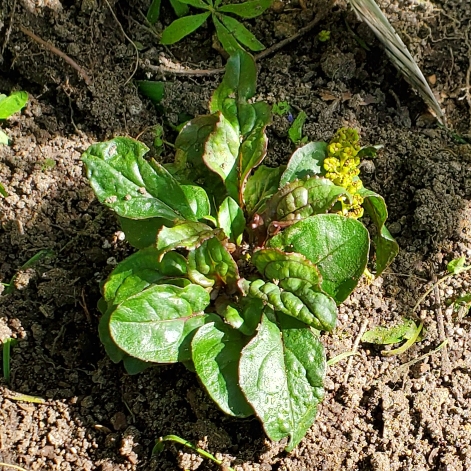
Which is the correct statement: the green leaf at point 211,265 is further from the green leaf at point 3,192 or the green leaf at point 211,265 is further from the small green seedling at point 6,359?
the green leaf at point 3,192

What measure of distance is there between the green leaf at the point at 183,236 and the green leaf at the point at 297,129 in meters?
0.64

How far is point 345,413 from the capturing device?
6.52 feet

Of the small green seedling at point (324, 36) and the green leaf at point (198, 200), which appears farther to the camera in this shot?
the small green seedling at point (324, 36)

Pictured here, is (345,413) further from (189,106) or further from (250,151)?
(189,106)

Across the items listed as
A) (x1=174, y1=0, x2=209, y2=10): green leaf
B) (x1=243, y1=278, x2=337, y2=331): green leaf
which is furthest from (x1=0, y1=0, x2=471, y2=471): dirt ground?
(x1=243, y1=278, x2=337, y2=331): green leaf

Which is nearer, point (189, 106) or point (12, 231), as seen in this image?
point (12, 231)

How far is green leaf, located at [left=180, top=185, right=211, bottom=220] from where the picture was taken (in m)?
1.97

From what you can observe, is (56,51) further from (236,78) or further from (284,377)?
(284,377)

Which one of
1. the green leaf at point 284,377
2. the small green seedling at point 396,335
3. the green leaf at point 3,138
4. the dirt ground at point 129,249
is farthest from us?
the green leaf at point 3,138

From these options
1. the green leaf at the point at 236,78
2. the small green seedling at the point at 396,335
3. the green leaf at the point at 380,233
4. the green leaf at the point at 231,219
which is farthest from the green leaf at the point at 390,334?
the green leaf at the point at 236,78

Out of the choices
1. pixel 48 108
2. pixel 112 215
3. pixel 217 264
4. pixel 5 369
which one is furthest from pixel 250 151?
pixel 5 369

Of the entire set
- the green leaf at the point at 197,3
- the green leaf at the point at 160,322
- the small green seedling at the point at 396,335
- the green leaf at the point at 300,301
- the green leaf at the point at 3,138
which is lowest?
the small green seedling at the point at 396,335

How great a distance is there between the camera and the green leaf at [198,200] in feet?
6.46

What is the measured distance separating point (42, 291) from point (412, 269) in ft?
4.05
